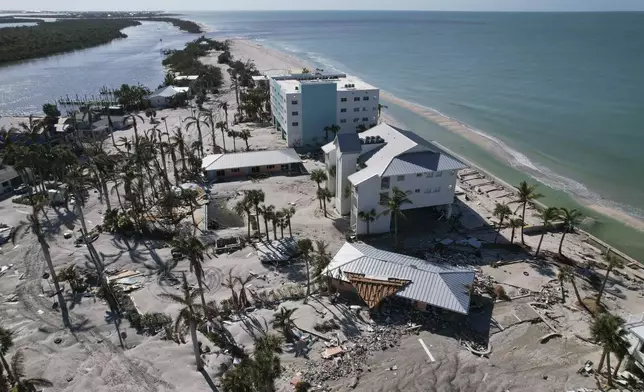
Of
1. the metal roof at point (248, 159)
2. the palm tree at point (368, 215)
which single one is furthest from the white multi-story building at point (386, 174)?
the metal roof at point (248, 159)

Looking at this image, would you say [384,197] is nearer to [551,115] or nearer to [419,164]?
[419,164]

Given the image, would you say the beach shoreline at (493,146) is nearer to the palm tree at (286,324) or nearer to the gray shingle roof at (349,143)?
the gray shingle roof at (349,143)

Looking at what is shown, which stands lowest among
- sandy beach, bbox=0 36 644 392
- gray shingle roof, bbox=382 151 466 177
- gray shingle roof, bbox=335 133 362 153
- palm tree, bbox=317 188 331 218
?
sandy beach, bbox=0 36 644 392

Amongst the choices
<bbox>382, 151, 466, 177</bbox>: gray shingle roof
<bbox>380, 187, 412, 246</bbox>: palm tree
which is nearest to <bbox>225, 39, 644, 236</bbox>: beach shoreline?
<bbox>382, 151, 466, 177</bbox>: gray shingle roof

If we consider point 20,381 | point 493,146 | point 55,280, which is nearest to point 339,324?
point 20,381

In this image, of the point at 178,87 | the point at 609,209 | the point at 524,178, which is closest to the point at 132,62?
the point at 178,87

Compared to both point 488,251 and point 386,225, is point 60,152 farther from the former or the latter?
point 488,251

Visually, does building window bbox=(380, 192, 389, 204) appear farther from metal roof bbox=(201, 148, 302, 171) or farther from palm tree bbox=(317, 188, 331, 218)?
metal roof bbox=(201, 148, 302, 171)

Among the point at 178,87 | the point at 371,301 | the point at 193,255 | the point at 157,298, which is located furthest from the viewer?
the point at 178,87
